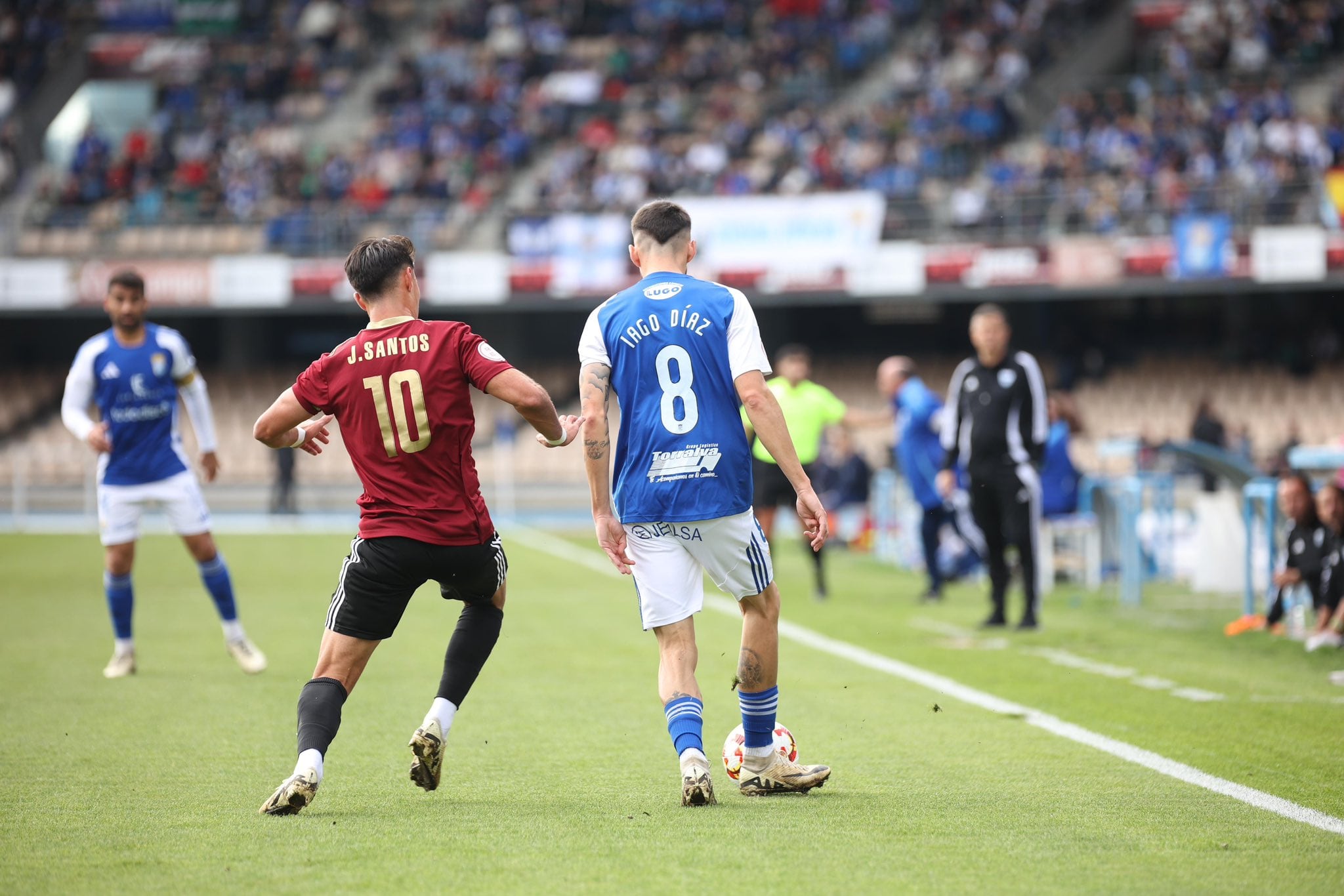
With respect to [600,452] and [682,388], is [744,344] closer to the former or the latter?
[682,388]

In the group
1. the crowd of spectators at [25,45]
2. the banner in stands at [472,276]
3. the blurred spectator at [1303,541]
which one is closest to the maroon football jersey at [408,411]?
the blurred spectator at [1303,541]

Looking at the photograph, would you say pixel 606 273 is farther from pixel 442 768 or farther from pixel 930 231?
pixel 442 768

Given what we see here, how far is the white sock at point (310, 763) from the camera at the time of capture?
4.63 m

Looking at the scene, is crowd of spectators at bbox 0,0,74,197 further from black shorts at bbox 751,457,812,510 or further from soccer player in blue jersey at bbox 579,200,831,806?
soccer player in blue jersey at bbox 579,200,831,806

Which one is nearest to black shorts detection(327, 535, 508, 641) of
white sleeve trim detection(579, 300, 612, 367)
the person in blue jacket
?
white sleeve trim detection(579, 300, 612, 367)

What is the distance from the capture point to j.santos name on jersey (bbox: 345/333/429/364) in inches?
191

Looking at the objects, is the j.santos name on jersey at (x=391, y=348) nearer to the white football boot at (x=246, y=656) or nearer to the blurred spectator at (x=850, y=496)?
the white football boot at (x=246, y=656)

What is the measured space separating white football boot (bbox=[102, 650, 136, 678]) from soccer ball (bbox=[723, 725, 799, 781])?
454 cm

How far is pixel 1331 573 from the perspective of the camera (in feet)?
29.8

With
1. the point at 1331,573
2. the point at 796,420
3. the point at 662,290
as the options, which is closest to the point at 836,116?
the point at 796,420

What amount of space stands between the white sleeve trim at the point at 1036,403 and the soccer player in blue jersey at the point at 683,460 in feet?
18.2

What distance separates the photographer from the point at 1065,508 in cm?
1373

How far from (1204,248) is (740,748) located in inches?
969

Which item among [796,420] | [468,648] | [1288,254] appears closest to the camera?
[468,648]
